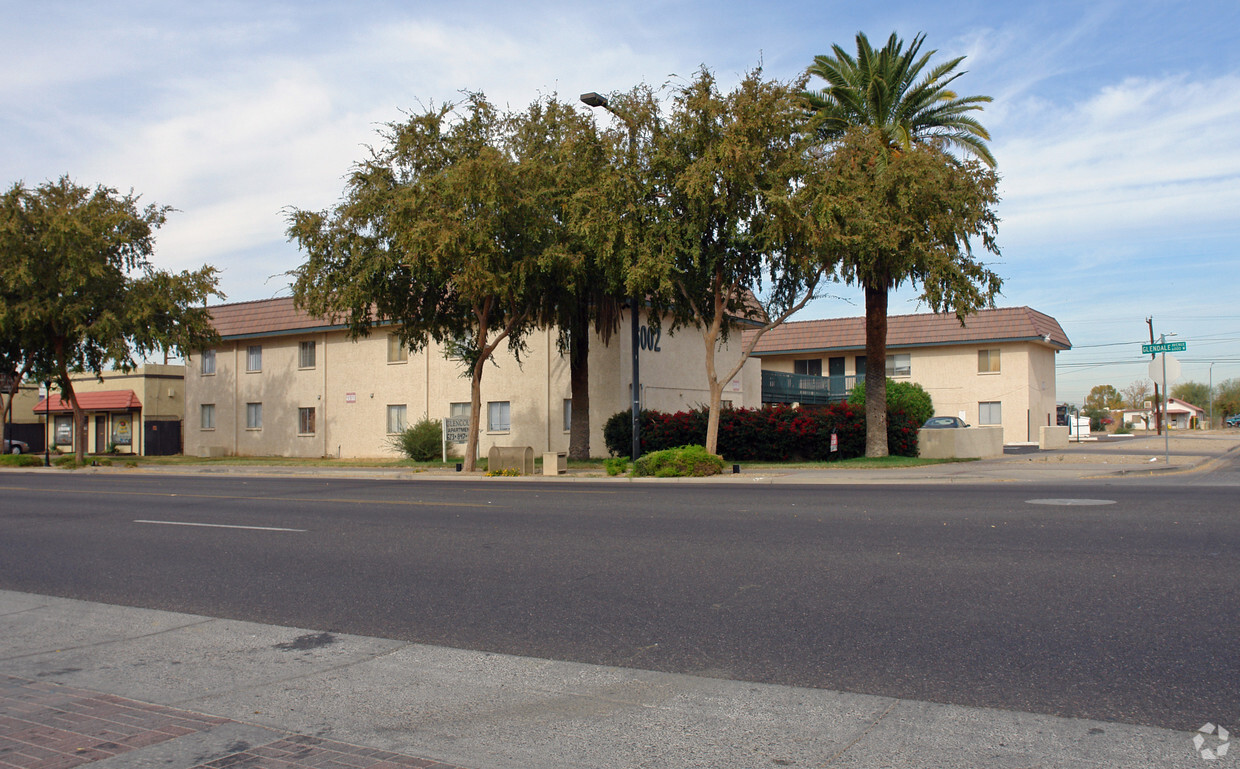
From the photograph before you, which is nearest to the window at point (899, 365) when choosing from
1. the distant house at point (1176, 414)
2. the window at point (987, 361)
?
the window at point (987, 361)

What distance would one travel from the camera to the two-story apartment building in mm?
34562

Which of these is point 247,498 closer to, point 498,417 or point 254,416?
point 498,417

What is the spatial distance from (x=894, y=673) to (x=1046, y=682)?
32.1 inches

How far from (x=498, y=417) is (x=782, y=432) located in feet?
38.8

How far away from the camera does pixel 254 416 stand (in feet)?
140

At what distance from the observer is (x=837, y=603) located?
729 cm

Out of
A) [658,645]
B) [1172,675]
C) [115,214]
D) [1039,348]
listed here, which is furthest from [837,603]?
[1039,348]

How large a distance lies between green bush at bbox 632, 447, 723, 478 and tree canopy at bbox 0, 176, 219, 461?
839 inches

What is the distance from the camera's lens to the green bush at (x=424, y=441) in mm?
34250

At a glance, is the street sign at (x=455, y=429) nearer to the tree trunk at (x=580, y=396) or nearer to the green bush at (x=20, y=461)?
the tree trunk at (x=580, y=396)

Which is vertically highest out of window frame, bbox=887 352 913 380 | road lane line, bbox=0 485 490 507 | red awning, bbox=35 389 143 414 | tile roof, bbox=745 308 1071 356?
tile roof, bbox=745 308 1071 356

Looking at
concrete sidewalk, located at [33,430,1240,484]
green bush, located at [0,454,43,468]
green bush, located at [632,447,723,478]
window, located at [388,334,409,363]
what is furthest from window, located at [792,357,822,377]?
green bush, located at [0,454,43,468]

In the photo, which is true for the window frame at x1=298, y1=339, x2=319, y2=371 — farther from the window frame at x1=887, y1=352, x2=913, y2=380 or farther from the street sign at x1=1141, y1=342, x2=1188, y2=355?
the street sign at x1=1141, y1=342, x2=1188, y2=355

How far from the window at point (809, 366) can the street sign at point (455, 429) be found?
90.7 ft
